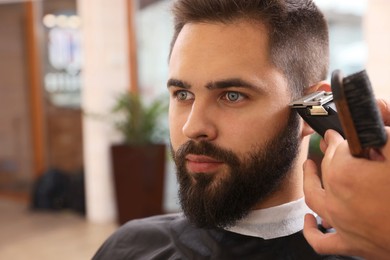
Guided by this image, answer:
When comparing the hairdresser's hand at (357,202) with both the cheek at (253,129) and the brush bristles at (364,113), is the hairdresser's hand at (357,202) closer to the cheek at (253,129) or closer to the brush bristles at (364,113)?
the brush bristles at (364,113)

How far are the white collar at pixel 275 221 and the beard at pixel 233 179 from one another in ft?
0.13

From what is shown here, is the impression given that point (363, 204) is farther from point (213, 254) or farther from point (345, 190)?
point (213, 254)

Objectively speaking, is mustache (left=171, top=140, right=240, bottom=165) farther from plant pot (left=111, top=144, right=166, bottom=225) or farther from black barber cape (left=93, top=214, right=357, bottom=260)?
plant pot (left=111, top=144, right=166, bottom=225)

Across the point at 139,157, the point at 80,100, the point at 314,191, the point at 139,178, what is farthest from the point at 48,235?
the point at 314,191

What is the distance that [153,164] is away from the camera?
4.88 meters

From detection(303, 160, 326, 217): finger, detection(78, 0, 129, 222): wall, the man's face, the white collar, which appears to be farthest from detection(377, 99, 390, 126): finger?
detection(78, 0, 129, 222): wall

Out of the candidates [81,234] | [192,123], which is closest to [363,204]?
[192,123]

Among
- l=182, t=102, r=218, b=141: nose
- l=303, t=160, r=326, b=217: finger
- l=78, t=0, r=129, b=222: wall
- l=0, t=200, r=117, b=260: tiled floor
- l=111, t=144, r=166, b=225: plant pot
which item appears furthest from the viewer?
l=78, t=0, r=129, b=222: wall

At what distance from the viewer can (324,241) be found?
0.85 metres

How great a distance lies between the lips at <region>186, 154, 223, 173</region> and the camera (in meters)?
1.15

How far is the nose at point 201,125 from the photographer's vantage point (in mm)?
1122

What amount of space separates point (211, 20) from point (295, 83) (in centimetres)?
27

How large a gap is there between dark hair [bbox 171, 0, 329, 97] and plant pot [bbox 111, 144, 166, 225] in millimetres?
3555

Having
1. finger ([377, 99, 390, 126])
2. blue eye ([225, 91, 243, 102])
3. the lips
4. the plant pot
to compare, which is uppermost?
blue eye ([225, 91, 243, 102])
